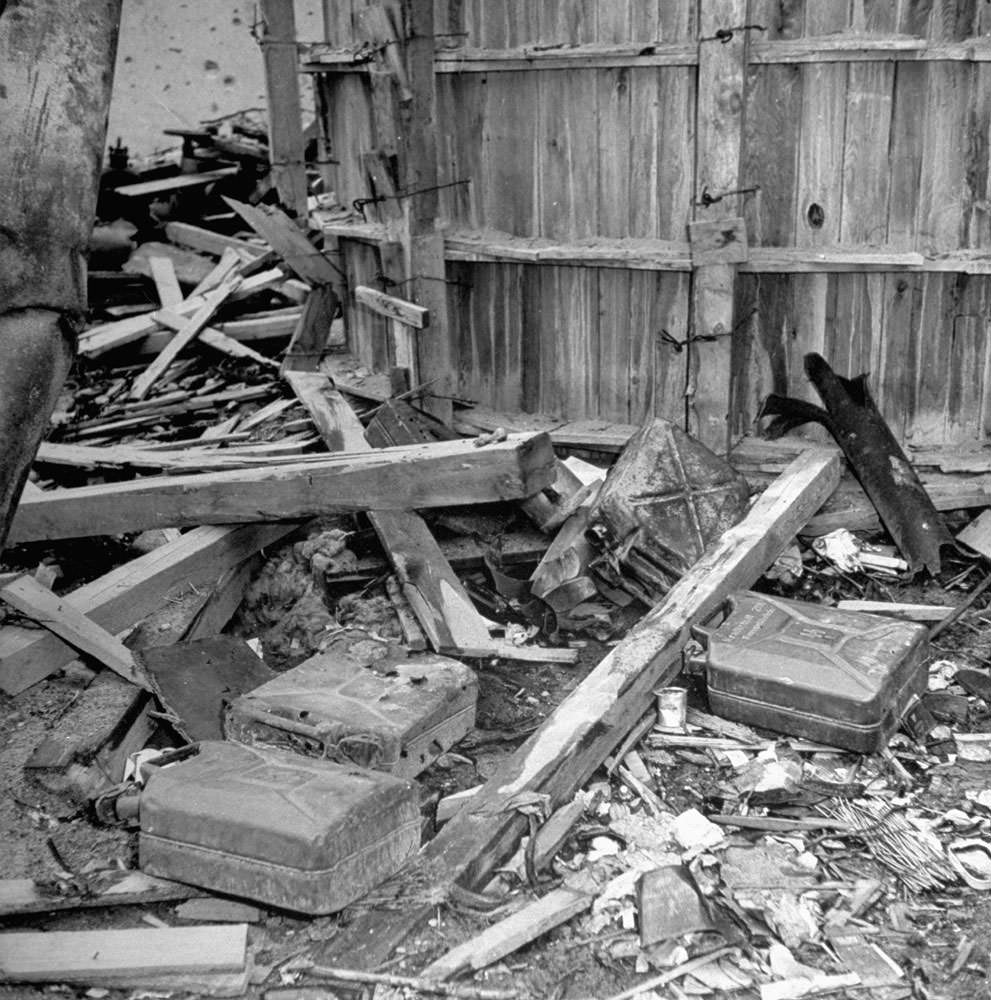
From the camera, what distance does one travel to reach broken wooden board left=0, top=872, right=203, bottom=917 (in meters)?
3.77

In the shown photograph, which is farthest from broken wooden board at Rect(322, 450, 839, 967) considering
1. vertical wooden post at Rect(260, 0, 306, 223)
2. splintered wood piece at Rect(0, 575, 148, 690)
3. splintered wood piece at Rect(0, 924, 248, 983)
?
vertical wooden post at Rect(260, 0, 306, 223)

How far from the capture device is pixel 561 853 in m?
4.04

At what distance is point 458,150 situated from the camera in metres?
7.28

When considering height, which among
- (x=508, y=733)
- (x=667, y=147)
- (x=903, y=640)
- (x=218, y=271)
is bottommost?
(x=508, y=733)

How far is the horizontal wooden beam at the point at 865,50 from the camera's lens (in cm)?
619

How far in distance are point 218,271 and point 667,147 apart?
5.47 metres

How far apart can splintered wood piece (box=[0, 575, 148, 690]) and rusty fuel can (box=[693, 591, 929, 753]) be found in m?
2.37

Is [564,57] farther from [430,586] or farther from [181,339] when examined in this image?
[181,339]

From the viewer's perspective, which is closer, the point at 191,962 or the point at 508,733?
the point at 191,962

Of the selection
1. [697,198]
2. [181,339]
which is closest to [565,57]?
[697,198]

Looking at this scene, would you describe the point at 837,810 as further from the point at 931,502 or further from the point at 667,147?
the point at 667,147

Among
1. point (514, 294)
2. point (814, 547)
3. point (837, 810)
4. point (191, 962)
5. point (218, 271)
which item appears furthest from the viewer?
point (218, 271)

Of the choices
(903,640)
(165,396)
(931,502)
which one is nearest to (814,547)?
(931,502)

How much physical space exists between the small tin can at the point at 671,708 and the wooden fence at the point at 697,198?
2310 mm
